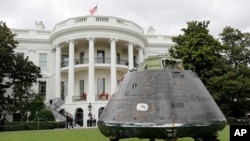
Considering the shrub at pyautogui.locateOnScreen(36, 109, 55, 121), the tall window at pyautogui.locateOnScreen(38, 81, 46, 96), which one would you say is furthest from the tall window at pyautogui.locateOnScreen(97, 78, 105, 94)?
the shrub at pyautogui.locateOnScreen(36, 109, 55, 121)

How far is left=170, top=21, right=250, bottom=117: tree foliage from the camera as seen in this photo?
96.3 feet

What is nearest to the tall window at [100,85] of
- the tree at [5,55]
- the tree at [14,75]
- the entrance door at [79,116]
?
the entrance door at [79,116]

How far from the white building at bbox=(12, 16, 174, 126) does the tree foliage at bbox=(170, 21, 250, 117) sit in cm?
877

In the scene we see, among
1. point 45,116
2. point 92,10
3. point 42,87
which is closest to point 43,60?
point 42,87

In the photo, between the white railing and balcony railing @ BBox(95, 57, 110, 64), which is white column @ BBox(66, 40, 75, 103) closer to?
the white railing

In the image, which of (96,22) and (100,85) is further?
(100,85)

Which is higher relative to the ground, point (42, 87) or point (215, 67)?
point (215, 67)

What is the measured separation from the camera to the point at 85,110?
35.3 meters

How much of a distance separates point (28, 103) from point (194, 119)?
29227 millimetres

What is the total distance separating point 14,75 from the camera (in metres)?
33.2

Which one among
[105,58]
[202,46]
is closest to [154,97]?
[202,46]

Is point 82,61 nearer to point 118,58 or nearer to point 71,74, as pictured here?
point 71,74

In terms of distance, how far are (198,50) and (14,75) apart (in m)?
16.7

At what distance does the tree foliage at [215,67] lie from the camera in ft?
96.3
